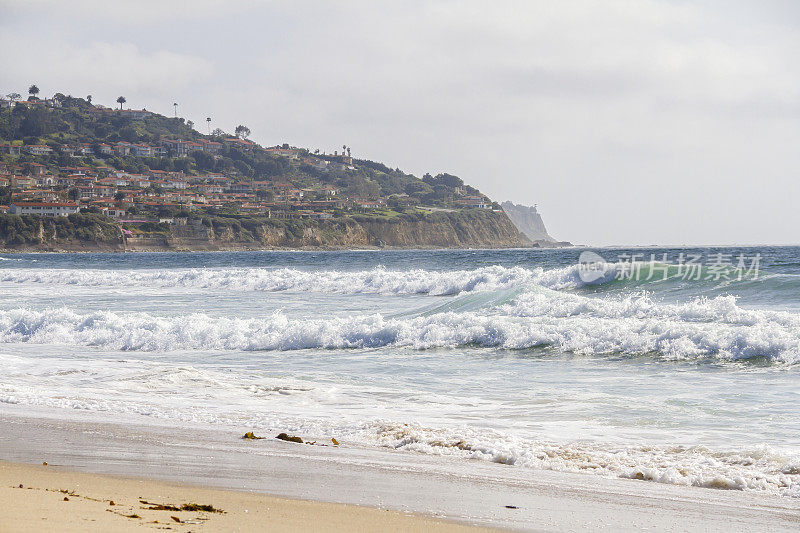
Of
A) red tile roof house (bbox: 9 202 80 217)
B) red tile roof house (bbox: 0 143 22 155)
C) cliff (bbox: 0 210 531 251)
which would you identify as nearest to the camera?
cliff (bbox: 0 210 531 251)

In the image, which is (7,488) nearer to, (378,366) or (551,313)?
(378,366)

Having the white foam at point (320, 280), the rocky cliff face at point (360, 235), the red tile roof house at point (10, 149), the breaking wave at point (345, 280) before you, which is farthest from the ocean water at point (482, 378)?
the red tile roof house at point (10, 149)

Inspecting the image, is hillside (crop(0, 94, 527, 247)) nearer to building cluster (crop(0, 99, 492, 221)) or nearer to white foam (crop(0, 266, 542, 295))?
building cluster (crop(0, 99, 492, 221))

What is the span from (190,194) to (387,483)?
6271 inches

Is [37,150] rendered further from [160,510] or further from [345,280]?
[160,510]

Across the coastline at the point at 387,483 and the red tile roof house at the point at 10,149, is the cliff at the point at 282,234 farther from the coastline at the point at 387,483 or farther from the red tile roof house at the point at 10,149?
the coastline at the point at 387,483

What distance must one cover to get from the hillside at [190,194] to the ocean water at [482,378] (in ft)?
364

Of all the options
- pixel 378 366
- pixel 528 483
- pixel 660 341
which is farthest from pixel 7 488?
pixel 660 341

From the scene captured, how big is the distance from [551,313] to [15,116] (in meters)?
204

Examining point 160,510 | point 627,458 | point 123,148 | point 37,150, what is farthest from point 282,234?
point 160,510

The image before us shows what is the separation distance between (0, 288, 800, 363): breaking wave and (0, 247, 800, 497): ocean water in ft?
0.13

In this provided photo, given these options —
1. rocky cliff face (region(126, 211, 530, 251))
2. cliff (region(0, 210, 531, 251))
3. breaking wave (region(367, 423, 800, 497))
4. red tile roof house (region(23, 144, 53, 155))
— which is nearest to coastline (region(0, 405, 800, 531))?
breaking wave (region(367, 423, 800, 497))

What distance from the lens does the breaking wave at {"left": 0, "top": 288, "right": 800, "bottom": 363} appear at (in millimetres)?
→ 12359

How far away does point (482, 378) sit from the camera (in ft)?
35.3
